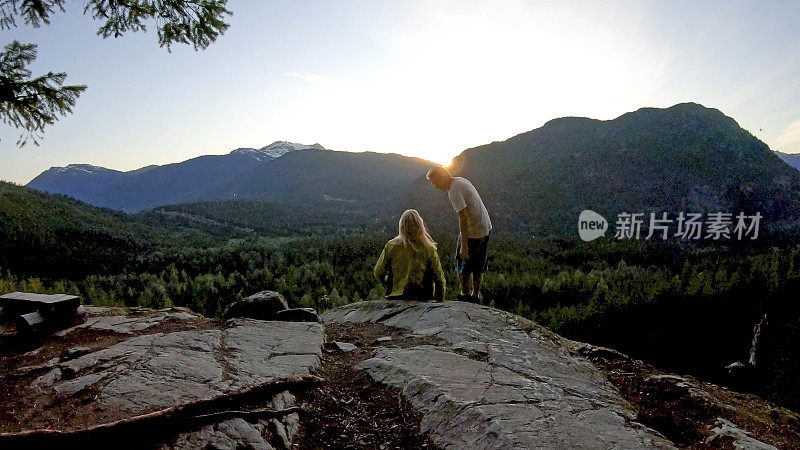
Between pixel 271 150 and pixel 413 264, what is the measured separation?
173 m

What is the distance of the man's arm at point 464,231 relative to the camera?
17.6 feet

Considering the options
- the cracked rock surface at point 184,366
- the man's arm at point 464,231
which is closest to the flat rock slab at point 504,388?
the cracked rock surface at point 184,366

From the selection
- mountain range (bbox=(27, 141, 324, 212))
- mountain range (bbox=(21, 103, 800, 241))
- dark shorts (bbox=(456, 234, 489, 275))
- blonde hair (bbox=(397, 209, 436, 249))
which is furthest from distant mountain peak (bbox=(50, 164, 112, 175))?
dark shorts (bbox=(456, 234, 489, 275))

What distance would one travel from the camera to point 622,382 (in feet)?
10.6

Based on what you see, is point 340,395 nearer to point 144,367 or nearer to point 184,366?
point 184,366

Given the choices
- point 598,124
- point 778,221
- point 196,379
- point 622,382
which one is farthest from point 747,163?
point 196,379

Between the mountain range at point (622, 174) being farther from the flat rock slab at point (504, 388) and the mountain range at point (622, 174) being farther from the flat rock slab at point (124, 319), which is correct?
the flat rock slab at point (124, 319)

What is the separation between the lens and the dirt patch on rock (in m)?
2.22

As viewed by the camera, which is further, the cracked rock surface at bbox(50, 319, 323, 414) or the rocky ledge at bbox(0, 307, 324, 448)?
the cracked rock surface at bbox(50, 319, 323, 414)

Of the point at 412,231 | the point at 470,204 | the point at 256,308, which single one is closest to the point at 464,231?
the point at 470,204

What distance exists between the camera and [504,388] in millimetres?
2678

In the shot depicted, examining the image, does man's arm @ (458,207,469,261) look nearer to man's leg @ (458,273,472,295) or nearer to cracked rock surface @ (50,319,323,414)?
man's leg @ (458,273,472,295)

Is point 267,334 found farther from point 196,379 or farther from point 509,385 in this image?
point 509,385

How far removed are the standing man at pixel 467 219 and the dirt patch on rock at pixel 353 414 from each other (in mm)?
2580
